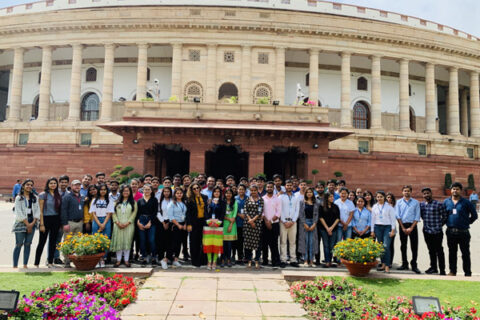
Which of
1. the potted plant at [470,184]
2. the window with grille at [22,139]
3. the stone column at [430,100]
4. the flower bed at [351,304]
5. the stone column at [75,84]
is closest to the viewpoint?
the flower bed at [351,304]

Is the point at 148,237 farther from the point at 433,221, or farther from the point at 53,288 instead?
the point at 433,221

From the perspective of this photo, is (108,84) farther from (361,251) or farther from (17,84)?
(361,251)

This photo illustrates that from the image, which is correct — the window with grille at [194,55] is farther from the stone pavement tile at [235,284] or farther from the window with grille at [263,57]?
the stone pavement tile at [235,284]

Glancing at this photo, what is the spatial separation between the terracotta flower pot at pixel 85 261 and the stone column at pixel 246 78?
23.0m

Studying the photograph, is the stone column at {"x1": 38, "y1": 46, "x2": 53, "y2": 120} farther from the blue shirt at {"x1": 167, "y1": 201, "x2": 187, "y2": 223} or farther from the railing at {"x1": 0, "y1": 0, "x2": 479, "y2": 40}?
the blue shirt at {"x1": 167, "y1": 201, "x2": 187, "y2": 223}

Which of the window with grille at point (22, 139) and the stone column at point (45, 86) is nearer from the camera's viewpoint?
the window with grille at point (22, 139)

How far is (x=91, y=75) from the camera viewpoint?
1326 inches

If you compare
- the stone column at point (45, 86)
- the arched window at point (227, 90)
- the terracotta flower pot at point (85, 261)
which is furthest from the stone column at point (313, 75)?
the terracotta flower pot at point (85, 261)

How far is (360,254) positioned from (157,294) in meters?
3.98

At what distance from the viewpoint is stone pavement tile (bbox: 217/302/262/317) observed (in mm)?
5227

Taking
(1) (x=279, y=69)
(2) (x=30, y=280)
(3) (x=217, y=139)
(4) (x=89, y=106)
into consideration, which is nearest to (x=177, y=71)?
(1) (x=279, y=69)

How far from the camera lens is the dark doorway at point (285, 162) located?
61.5ft

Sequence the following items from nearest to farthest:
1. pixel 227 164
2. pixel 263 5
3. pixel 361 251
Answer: pixel 361 251, pixel 227 164, pixel 263 5

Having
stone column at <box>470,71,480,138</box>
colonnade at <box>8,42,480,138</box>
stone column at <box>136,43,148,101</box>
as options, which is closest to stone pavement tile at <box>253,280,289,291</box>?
colonnade at <box>8,42,480,138</box>
